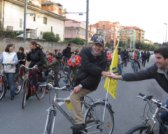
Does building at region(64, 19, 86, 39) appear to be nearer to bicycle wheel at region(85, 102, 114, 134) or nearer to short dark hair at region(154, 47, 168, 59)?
bicycle wheel at region(85, 102, 114, 134)

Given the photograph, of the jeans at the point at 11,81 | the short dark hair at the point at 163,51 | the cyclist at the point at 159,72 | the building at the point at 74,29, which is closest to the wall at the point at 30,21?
the building at the point at 74,29

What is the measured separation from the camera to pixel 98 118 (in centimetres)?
641

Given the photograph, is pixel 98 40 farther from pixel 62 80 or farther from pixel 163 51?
pixel 62 80

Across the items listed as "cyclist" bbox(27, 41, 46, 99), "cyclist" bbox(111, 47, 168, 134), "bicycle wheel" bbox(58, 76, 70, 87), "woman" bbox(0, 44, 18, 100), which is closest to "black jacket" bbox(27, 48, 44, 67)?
"cyclist" bbox(27, 41, 46, 99)

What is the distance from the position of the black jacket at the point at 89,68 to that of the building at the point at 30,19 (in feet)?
126

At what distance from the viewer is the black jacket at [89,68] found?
6.06 metres

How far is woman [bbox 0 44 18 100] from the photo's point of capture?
10930 mm

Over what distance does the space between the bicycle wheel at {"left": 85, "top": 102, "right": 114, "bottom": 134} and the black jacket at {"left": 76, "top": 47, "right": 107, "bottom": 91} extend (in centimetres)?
35

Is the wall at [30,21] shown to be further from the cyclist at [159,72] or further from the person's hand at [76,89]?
the cyclist at [159,72]

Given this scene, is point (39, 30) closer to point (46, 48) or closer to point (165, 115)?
point (46, 48)

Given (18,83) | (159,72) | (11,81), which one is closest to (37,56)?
(11,81)

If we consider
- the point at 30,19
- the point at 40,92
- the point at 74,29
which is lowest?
the point at 40,92

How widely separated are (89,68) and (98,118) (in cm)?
93

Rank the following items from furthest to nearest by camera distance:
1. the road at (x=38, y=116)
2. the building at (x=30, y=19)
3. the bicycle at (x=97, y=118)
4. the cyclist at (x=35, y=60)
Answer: the building at (x=30, y=19), the cyclist at (x=35, y=60), the road at (x=38, y=116), the bicycle at (x=97, y=118)
